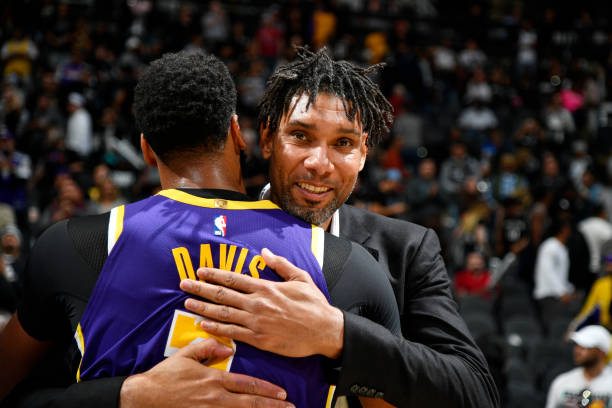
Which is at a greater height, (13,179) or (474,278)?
(13,179)

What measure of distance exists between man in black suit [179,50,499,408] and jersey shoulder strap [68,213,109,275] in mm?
278

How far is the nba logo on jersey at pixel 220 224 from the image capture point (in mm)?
1776

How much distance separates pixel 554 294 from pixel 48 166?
6394mm

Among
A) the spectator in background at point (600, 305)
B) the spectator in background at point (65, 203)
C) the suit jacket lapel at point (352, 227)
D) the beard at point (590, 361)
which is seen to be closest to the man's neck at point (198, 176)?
the suit jacket lapel at point (352, 227)

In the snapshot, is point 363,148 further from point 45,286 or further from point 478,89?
point 478,89

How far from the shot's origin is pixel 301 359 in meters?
1.79

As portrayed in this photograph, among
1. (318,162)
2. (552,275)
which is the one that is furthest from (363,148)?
(552,275)

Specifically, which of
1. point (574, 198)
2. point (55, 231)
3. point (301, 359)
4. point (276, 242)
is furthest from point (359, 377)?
point (574, 198)

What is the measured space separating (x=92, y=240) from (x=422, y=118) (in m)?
11.7

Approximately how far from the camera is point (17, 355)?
188 centimetres

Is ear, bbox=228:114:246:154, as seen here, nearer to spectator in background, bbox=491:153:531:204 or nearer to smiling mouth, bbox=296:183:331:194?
smiling mouth, bbox=296:183:331:194

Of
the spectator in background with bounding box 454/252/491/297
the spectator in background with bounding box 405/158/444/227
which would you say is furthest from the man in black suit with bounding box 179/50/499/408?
the spectator in background with bounding box 454/252/491/297

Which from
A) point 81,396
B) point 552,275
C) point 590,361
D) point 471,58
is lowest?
point 590,361

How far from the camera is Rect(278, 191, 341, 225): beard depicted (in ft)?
7.65
